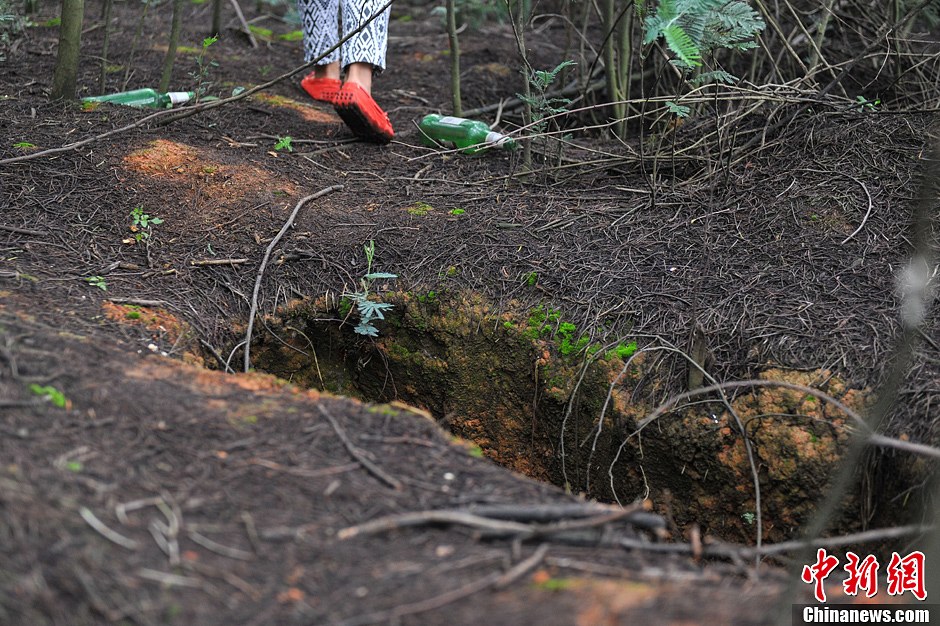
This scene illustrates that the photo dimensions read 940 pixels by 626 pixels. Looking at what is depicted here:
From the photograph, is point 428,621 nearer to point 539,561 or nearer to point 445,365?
point 539,561

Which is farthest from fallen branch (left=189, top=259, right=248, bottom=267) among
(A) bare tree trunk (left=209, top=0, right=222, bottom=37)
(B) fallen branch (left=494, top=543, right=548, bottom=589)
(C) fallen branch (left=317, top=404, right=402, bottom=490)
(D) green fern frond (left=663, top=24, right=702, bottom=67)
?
(A) bare tree trunk (left=209, top=0, right=222, bottom=37)

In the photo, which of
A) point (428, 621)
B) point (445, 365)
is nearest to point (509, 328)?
point (445, 365)

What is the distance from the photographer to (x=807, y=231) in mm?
3441

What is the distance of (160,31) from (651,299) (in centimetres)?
476

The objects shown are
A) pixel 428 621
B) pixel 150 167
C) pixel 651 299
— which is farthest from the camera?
pixel 150 167

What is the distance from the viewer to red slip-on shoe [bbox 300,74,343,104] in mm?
4609

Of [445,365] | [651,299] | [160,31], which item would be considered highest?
[160,31]

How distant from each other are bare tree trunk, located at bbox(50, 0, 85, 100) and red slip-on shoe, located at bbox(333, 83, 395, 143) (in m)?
1.37

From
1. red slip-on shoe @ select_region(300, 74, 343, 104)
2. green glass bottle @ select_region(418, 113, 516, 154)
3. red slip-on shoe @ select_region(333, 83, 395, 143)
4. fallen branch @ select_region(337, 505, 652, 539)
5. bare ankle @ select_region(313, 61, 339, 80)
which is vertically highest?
bare ankle @ select_region(313, 61, 339, 80)

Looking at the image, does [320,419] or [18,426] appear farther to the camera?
[320,419]

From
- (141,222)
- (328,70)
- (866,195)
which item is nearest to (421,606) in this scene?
(141,222)

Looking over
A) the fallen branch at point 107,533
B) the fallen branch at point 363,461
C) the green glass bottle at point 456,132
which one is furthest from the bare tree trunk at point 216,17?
the fallen branch at point 107,533

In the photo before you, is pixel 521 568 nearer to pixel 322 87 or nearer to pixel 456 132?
pixel 456 132

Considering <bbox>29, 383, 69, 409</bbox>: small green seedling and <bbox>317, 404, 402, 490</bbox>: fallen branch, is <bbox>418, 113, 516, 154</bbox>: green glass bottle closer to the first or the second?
<bbox>317, 404, 402, 490</bbox>: fallen branch
